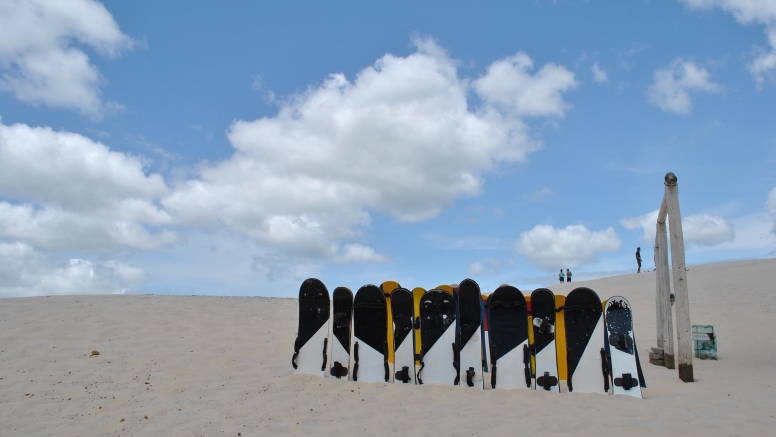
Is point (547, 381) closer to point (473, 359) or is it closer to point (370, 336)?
point (473, 359)

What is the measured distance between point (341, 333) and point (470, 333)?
5.75ft

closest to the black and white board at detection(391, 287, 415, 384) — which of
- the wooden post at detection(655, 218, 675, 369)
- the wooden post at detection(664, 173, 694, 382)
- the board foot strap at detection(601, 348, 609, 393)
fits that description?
the board foot strap at detection(601, 348, 609, 393)

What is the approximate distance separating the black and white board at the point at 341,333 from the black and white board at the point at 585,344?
9.45 feet

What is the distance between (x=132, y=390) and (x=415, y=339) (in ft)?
11.5

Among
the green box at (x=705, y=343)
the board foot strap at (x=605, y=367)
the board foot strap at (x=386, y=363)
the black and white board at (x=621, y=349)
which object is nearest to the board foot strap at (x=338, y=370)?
the board foot strap at (x=386, y=363)

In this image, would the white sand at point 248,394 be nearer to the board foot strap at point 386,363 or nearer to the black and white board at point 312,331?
the black and white board at point 312,331

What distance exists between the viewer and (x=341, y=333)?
6.90 m

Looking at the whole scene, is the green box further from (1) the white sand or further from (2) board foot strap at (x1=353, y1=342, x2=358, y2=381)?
(2) board foot strap at (x1=353, y1=342, x2=358, y2=381)

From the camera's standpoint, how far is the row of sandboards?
6383 mm

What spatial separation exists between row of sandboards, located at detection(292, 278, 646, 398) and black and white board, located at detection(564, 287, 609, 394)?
12 mm

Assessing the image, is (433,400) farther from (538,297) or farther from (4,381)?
(4,381)

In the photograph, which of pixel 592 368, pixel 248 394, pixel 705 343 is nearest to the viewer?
pixel 248 394

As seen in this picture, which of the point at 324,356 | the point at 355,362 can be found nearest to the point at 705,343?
the point at 355,362

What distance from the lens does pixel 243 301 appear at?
1348 cm
